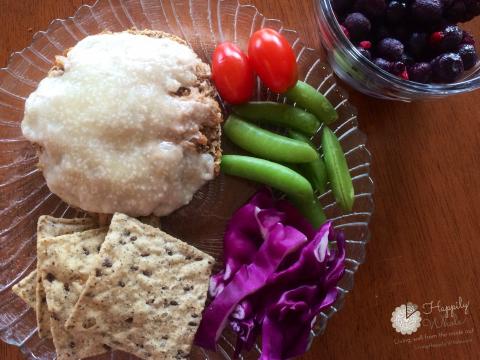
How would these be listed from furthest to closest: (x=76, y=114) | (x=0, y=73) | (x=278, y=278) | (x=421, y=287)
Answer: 1. (x=421, y=287)
2. (x=0, y=73)
3. (x=278, y=278)
4. (x=76, y=114)

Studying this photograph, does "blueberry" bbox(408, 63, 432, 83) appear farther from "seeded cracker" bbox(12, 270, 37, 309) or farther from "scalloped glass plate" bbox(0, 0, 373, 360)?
"seeded cracker" bbox(12, 270, 37, 309)

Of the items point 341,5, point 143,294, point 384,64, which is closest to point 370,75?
point 384,64

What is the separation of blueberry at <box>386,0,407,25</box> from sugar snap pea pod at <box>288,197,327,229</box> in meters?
0.65

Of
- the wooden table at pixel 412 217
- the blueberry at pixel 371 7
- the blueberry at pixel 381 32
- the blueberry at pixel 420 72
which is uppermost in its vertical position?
the blueberry at pixel 371 7

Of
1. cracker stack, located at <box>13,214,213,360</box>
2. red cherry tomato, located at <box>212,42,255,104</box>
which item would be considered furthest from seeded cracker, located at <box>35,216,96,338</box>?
red cherry tomato, located at <box>212,42,255,104</box>

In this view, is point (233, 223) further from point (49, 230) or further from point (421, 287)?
point (421, 287)

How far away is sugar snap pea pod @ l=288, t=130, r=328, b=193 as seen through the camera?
1.80 meters

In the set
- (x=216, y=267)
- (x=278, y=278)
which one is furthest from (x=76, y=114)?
(x=278, y=278)

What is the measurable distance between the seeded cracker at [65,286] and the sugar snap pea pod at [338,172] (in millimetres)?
812

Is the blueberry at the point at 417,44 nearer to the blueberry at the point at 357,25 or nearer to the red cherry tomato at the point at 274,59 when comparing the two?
the blueberry at the point at 357,25

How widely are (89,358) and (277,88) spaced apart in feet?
3.59

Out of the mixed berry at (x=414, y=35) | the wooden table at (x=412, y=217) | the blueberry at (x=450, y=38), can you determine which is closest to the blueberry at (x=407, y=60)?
the mixed berry at (x=414, y=35)

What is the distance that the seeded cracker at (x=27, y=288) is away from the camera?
1.63 meters

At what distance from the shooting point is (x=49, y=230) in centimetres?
164
